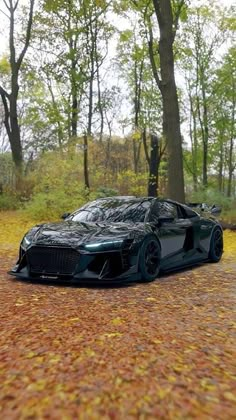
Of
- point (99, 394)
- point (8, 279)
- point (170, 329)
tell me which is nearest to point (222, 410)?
point (99, 394)

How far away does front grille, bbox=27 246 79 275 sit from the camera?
6.05 metres

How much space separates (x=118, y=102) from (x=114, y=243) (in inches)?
1169

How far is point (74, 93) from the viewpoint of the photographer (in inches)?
1025

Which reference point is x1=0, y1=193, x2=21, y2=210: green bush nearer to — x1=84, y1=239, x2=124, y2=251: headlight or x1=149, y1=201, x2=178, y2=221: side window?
x1=149, y1=201, x2=178, y2=221: side window

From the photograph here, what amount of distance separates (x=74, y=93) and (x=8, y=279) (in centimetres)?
2078

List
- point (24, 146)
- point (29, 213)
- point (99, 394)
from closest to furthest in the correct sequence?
point (99, 394)
point (29, 213)
point (24, 146)

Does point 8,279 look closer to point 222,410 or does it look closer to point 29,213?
point 222,410

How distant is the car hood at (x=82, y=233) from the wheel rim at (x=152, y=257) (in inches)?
11.0

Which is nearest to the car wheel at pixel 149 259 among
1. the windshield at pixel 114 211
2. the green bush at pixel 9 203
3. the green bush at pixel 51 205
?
the windshield at pixel 114 211

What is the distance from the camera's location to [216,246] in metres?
9.20

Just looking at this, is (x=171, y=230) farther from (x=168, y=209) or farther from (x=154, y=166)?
(x=154, y=166)

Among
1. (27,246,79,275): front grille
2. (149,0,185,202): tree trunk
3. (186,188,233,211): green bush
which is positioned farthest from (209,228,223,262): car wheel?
(186,188,233,211): green bush

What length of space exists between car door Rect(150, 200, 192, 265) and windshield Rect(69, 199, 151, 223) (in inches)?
8.8

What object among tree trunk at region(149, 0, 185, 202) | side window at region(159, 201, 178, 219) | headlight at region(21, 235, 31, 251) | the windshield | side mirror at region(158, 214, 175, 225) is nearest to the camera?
headlight at region(21, 235, 31, 251)
